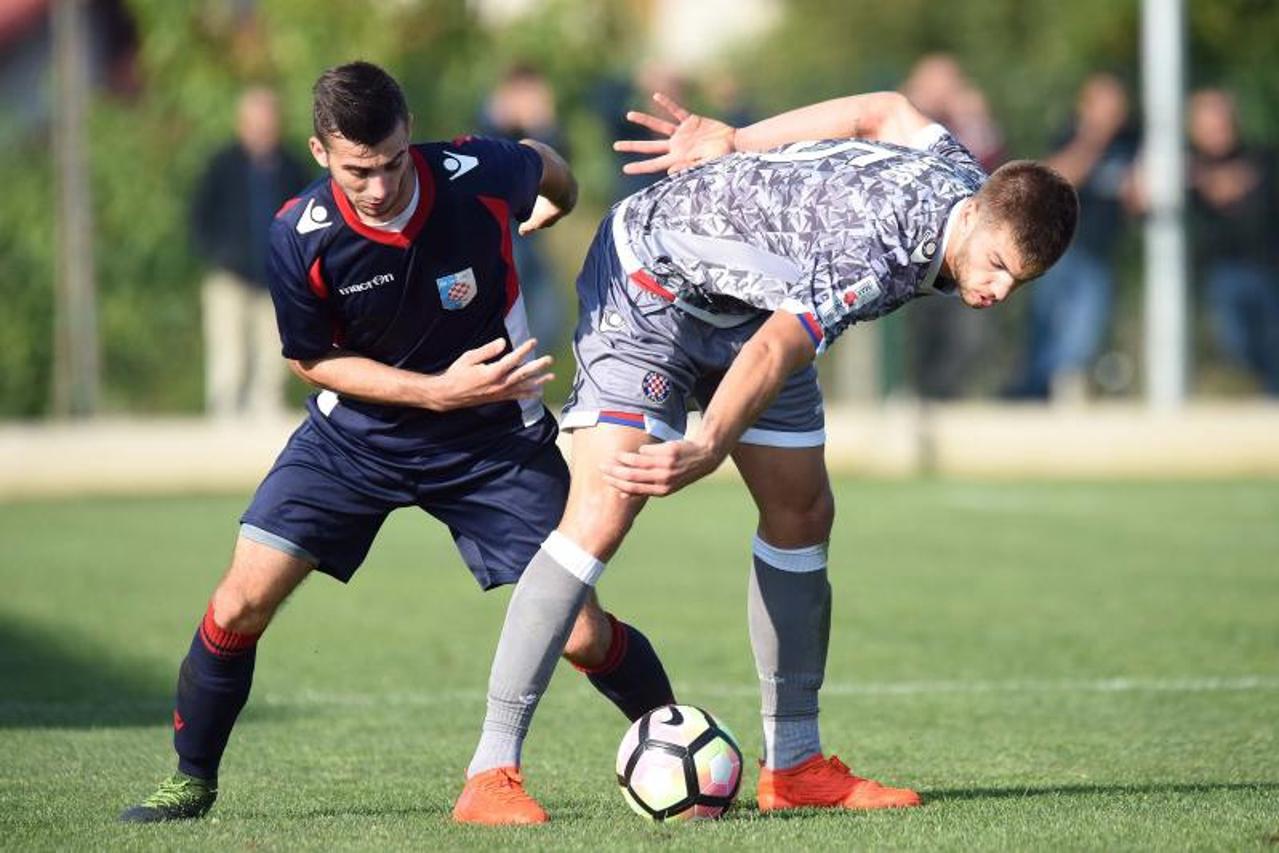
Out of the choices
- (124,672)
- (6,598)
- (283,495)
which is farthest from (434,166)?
(6,598)

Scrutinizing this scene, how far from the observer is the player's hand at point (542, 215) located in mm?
6066

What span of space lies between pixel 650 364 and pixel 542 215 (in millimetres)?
690

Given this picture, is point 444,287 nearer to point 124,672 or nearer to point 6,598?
point 124,672

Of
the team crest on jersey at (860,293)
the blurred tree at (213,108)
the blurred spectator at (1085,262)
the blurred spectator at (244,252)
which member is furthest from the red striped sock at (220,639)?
the blurred spectator at (1085,262)

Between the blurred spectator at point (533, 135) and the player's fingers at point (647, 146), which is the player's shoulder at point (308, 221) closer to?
the player's fingers at point (647, 146)

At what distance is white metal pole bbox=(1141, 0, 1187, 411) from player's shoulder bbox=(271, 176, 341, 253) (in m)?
12.0

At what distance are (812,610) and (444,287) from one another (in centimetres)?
131

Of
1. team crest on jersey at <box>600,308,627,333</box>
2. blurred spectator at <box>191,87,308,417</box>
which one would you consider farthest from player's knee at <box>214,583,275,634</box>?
blurred spectator at <box>191,87,308,417</box>

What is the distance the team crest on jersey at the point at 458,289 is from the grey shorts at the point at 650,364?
0.98 feet

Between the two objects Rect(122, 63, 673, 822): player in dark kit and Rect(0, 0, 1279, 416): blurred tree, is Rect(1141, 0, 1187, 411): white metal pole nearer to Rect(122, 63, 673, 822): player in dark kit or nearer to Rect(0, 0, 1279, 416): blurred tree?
Rect(0, 0, 1279, 416): blurred tree

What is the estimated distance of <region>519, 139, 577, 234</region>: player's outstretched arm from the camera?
6055 mm

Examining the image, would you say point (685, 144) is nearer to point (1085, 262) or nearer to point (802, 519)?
point (802, 519)

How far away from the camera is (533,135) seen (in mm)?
15656

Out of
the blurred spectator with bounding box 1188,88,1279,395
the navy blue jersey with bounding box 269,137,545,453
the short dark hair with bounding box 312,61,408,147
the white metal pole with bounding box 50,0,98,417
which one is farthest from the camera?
the blurred spectator with bounding box 1188,88,1279,395
